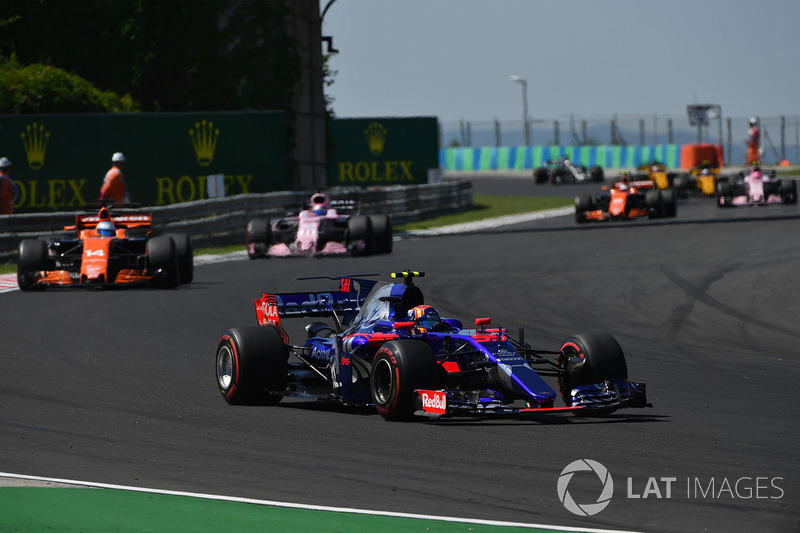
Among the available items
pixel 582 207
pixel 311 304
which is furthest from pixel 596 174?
pixel 311 304

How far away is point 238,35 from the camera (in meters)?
33.9

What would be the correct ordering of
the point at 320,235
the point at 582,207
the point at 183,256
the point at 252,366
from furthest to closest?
the point at 582,207, the point at 320,235, the point at 183,256, the point at 252,366

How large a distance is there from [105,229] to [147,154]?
938 cm

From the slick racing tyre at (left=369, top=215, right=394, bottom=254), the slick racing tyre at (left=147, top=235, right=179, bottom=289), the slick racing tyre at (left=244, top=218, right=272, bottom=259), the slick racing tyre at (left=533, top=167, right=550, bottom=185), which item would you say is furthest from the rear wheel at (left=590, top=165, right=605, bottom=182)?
the slick racing tyre at (left=147, top=235, right=179, bottom=289)

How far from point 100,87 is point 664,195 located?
49.7ft

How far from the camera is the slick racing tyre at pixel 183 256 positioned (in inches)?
774

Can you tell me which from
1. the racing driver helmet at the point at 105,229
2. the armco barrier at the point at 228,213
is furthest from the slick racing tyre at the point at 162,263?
the armco barrier at the point at 228,213

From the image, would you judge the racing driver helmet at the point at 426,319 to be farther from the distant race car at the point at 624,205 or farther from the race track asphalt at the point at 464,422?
the distant race car at the point at 624,205

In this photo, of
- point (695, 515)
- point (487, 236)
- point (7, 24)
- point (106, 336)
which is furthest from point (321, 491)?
point (7, 24)

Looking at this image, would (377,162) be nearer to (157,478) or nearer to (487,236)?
(487,236)

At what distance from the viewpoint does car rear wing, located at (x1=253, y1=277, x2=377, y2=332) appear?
11.4 m

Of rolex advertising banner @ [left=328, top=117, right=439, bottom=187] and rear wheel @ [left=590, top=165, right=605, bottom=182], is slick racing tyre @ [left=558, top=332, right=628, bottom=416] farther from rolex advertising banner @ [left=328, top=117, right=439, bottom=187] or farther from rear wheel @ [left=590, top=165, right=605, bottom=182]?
rear wheel @ [left=590, top=165, right=605, bottom=182]

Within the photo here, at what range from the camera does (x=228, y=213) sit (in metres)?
27.5

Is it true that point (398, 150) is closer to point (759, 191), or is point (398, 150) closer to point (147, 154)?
point (759, 191)
